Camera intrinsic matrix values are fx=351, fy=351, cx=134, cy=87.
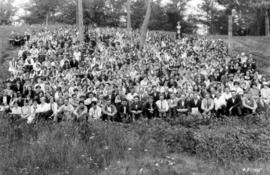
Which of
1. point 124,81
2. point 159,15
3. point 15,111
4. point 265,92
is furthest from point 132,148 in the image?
point 159,15

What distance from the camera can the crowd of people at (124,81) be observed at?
13.4m

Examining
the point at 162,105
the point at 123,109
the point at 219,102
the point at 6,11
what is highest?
the point at 6,11

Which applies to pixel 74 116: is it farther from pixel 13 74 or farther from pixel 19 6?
pixel 19 6

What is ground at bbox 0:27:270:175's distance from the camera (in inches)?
320

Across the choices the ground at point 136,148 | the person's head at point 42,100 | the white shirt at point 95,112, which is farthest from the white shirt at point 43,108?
the ground at point 136,148

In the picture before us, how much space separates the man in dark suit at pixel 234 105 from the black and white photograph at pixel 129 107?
39mm

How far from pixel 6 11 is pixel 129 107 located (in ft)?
154

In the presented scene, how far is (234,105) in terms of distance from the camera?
13758mm

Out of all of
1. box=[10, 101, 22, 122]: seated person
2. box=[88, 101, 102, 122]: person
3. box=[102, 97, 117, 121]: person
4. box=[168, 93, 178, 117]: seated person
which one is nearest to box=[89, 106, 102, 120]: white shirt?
box=[88, 101, 102, 122]: person

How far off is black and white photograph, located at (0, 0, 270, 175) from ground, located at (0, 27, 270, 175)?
1.1 inches

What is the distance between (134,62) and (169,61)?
7.26 ft

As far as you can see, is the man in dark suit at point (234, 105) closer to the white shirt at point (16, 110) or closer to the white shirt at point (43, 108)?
the white shirt at point (43, 108)

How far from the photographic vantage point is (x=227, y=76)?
61.0ft

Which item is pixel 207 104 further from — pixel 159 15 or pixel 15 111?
pixel 159 15
